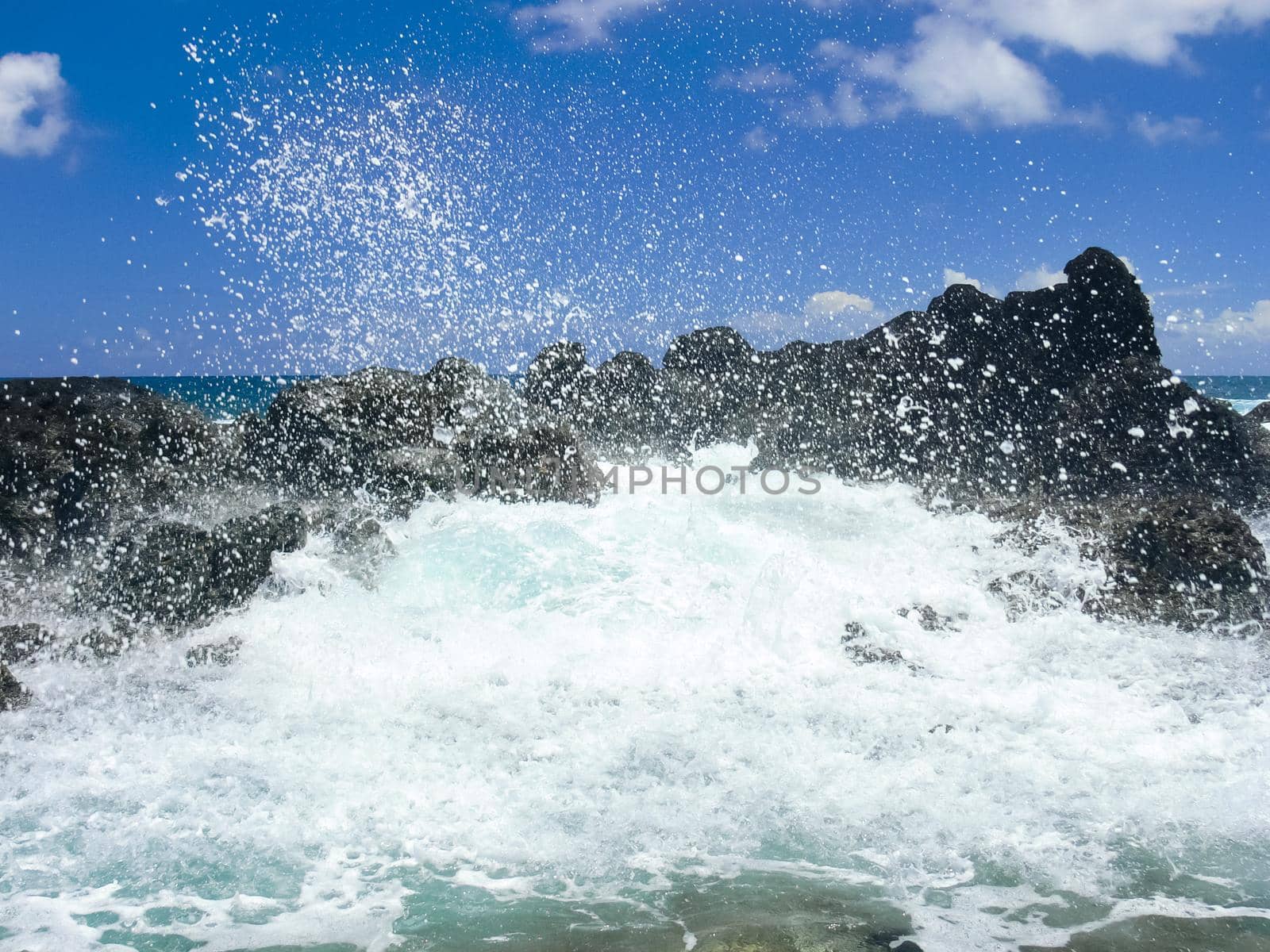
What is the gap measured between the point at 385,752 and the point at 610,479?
8.29 meters

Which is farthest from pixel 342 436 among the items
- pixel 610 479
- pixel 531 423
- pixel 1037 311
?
pixel 1037 311

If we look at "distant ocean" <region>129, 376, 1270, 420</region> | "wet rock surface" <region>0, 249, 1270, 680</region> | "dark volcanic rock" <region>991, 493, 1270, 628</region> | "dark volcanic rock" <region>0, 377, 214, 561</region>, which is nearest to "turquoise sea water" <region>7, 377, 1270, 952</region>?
"dark volcanic rock" <region>991, 493, 1270, 628</region>

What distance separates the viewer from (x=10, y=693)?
595 centimetres

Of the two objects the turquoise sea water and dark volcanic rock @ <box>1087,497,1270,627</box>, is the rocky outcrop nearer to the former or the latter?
dark volcanic rock @ <box>1087,497,1270,627</box>

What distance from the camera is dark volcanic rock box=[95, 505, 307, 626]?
293 inches

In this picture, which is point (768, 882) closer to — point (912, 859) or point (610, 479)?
point (912, 859)

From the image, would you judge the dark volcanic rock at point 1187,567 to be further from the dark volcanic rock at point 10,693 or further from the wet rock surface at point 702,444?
the dark volcanic rock at point 10,693

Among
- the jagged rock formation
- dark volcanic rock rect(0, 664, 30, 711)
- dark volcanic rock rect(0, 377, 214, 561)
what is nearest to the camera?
dark volcanic rock rect(0, 664, 30, 711)

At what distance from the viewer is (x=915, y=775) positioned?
490cm

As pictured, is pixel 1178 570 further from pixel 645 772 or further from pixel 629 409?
pixel 629 409

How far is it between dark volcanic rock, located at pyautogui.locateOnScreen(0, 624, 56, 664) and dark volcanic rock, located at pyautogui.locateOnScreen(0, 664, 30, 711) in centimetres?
70

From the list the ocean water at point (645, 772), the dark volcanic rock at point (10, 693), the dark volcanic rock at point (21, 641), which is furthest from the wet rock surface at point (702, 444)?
the dark volcanic rock at point (10, 693)

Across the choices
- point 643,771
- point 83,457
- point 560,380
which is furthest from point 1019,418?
point 83,457

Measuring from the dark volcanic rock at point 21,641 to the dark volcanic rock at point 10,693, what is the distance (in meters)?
0.70
